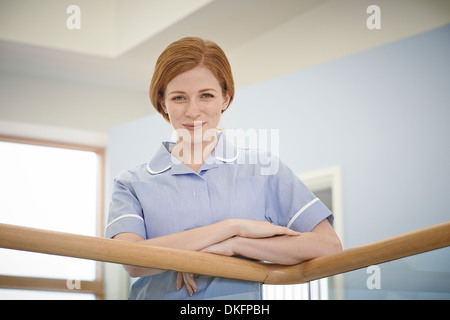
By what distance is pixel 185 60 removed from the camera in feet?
5.60

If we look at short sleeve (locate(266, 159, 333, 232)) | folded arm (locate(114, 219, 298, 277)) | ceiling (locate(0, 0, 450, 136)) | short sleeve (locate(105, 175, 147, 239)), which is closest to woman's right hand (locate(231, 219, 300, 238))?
folded arm (locate(114, 219, 298, 277))

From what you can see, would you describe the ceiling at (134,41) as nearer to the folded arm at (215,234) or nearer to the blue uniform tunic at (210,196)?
the blue uniform tunic at (210,196)

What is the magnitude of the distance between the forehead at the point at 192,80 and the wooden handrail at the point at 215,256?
53cm

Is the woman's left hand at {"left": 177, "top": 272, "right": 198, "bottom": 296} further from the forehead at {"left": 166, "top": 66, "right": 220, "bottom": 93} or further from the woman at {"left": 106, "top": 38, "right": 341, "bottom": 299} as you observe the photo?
the forehead at {"left": 166, "top": 66, "right": 220, "bottom": 93}

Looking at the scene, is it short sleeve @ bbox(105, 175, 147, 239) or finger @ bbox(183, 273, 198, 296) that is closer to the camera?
finger @ bbox(183, 273, 198, 296)

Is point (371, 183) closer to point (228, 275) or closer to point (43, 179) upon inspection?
point (228, 275)

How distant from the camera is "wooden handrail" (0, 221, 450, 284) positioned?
1146mm

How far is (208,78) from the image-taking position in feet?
5.69

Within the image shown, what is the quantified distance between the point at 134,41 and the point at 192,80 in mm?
2930

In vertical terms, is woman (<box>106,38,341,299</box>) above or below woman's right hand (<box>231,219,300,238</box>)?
above

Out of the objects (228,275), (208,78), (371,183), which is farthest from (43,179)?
(228,275)

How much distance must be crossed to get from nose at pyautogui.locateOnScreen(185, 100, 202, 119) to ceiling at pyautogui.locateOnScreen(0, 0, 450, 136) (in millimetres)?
2024

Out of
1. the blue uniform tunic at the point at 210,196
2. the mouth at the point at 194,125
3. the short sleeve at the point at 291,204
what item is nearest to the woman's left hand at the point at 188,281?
the blue uniform tunic at the point at 210,196

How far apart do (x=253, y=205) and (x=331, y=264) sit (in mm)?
367
